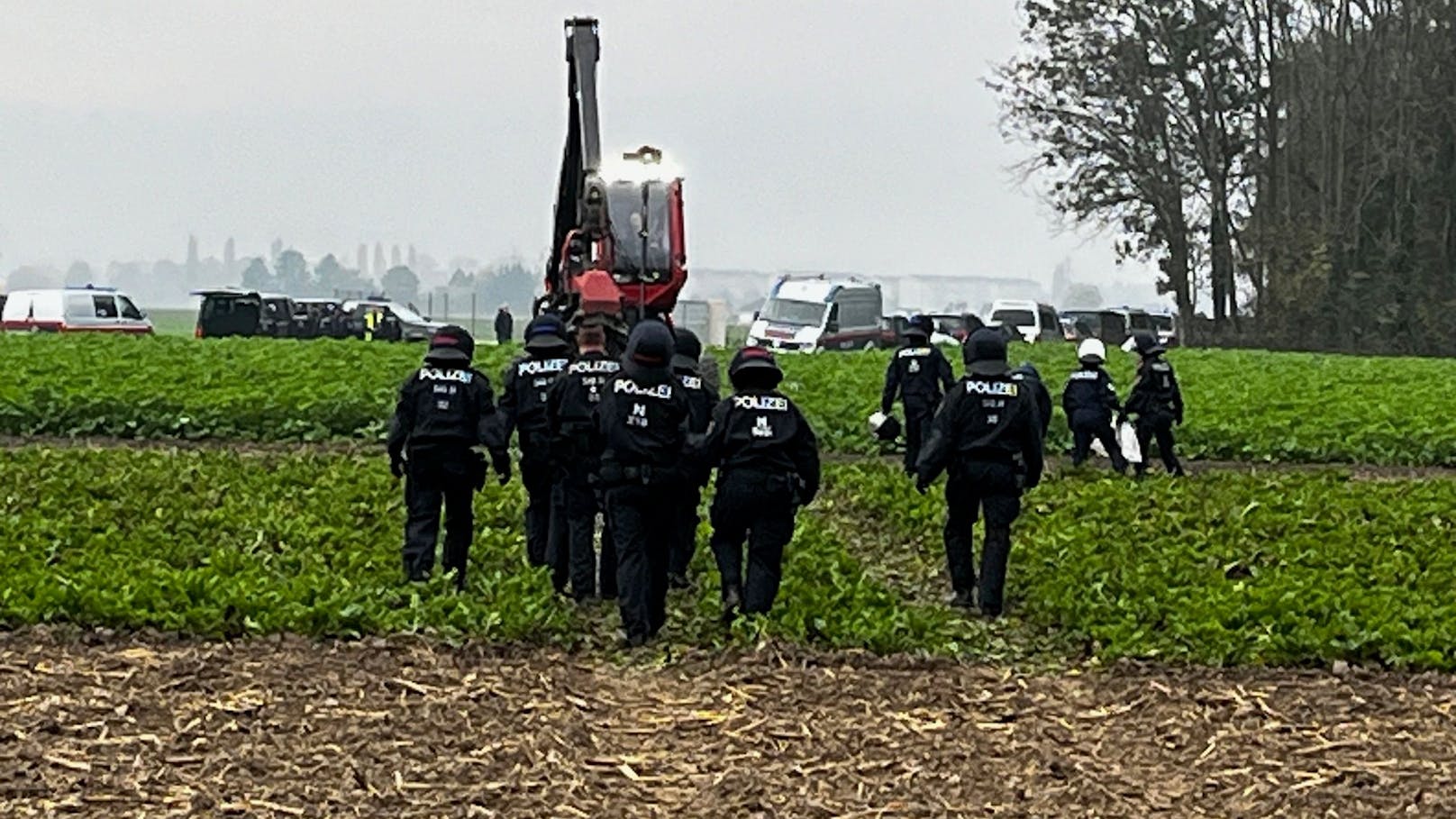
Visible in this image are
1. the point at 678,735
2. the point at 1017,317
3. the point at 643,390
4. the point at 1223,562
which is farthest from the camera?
the point at 1017,317

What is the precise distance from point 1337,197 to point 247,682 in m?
55.4

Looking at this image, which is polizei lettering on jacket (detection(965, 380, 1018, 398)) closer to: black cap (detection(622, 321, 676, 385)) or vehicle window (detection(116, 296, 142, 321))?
black cap (detection(622, 321, 676, 385))

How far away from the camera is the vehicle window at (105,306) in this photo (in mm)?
45844

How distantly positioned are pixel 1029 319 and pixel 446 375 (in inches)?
1748

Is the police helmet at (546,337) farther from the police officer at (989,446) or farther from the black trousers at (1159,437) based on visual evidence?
the black trousers at (1159,437)

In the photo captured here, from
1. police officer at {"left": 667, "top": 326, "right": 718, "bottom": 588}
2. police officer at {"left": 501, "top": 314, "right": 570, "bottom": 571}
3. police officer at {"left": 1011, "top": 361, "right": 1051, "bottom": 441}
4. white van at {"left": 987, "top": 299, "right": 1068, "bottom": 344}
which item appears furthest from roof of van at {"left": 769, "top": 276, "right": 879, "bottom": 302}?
police officer at {"left": 501, "top": 314, "right": 570, "bottom": 571}

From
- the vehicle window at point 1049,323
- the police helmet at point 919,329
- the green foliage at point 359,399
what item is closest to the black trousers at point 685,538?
the police helmet at point 919,329

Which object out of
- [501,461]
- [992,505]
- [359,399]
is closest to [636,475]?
[501,461]

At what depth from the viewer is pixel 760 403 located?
12.2 metres

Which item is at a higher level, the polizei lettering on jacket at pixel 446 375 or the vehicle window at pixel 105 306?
the vehicle window at pixel 105 306

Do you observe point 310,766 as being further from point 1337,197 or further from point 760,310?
point 1337,197

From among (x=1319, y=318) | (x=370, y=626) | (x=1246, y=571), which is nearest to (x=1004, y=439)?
(x=1246, y=571)

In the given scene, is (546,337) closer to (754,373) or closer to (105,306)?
(754,373)

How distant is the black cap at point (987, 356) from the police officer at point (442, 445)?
3344mm
